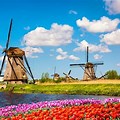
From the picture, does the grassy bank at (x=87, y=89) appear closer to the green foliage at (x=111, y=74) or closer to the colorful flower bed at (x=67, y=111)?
the colorful flower bed at (x=67, y=111)

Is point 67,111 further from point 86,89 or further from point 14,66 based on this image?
point 14,66

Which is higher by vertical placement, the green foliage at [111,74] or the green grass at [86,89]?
the green foliage at [111,74]

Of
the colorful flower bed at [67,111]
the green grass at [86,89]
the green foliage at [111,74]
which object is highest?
the green foliage at [111,74]

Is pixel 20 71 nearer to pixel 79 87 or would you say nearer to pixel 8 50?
pixel 8 50

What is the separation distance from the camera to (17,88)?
5747cm

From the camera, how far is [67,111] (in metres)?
10.3

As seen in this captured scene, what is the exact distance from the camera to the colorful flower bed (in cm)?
912

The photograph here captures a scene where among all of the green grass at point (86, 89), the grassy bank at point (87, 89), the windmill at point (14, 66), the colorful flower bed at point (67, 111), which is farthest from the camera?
the windmill at point (14, 66)

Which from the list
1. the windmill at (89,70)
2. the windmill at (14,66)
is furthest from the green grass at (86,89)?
the windmill at (89,70)

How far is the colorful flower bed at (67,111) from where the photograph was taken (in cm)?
912

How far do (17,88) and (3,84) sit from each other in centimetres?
828

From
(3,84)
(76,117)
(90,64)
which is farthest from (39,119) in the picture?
(90,64)

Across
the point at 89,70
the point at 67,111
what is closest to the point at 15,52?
the point at 89,70

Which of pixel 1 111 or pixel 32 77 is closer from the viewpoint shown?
pixel 1 111
